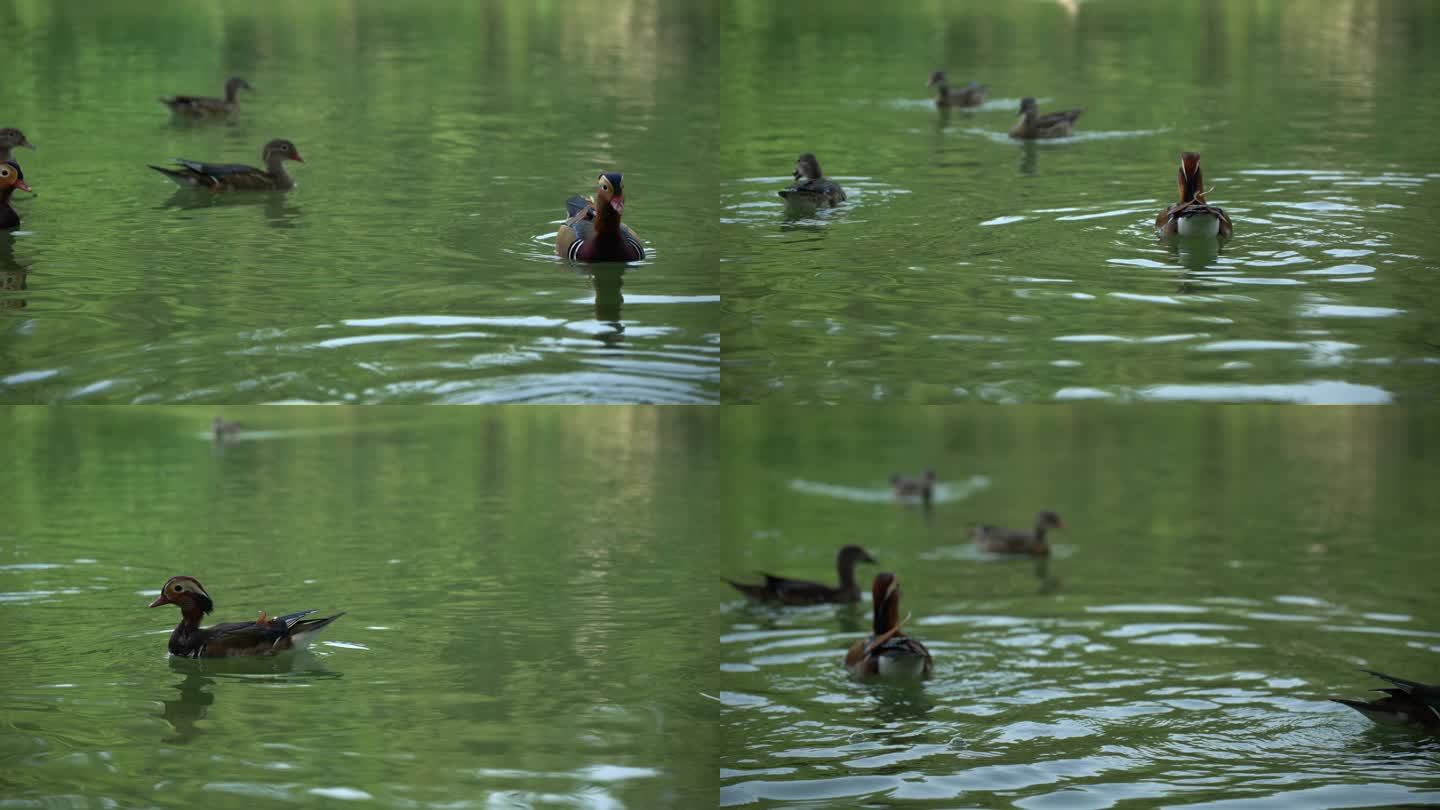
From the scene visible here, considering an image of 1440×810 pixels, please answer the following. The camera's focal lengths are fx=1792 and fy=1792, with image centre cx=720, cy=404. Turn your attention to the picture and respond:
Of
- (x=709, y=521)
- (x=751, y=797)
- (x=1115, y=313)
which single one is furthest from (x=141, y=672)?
(x=709, y=521)

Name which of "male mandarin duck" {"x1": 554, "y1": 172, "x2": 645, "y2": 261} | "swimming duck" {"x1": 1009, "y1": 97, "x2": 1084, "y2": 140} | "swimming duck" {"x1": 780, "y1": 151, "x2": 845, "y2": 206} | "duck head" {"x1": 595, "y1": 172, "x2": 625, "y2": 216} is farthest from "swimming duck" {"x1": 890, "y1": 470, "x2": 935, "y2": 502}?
"duck head" {"x1": 595, "y1": 172, "x2": 625, "y2": 216}

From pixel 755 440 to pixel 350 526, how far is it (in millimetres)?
9330

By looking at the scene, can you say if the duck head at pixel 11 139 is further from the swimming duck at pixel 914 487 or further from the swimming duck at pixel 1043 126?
the swimming duck at pixel 1043 126

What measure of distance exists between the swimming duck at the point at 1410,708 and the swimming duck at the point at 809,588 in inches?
230

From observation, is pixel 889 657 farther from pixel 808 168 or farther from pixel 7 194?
pixel 7 194

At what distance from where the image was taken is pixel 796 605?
51.2ft

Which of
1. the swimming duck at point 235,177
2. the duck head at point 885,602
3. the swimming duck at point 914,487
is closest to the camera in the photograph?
the duck head at point 885,602

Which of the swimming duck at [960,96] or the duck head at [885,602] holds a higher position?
the swimming duck at [960,96]

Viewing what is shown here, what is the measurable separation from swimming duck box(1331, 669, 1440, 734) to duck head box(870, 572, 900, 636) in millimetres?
3621

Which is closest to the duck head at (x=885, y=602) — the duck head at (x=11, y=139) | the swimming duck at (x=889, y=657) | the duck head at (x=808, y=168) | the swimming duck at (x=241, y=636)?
the swimming duck at (x=889, y=657)

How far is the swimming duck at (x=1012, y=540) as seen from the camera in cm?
1798

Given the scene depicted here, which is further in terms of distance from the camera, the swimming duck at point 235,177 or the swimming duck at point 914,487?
the swimming duck at point 914,487

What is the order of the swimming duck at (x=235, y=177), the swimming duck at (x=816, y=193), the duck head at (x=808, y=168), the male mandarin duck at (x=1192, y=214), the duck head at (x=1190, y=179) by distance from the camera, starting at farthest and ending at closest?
the swimming duck at (x=235, y=177) < the duck head at (x=808, y=168) < the swimming duck at (x=816, y=193) < the duck head at (x=1190, y=179) < the male mandarin duck at (x=1192, y=214)

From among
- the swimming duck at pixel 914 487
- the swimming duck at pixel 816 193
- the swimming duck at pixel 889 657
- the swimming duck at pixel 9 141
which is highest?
the swimming duck at pixel 9 141
